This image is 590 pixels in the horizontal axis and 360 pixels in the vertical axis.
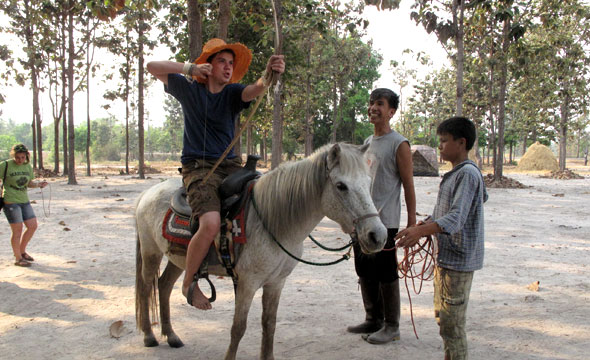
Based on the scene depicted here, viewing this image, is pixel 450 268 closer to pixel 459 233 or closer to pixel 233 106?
pixel 459 233

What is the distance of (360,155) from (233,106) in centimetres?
118

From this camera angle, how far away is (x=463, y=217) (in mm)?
2576

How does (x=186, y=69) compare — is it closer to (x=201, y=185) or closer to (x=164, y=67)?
(x=164, y=67)

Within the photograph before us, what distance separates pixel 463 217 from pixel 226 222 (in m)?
1.70

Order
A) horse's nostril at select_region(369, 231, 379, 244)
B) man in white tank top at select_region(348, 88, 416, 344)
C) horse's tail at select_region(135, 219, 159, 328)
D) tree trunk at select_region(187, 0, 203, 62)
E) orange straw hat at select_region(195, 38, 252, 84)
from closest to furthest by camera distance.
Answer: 1. horse's nostril at select_region(369, 231, 379, 244)
2. orange straw hat at select_region(195, 38, 252, 84)
3. man in white tank top at select_region(348, 88, 416, 344)
4. horse's tail at select_region(135, 219, 159, 328)
5. tree trunk at select_region(187, 0, 203, 62)

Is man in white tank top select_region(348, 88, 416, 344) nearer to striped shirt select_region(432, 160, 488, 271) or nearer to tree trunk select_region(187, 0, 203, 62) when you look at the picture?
striped shirt select_region(432, 160, 488, 271)

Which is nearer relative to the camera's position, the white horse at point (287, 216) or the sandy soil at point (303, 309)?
the white horse at point (287, 216)

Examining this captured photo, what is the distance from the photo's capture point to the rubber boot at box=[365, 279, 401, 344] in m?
3.73

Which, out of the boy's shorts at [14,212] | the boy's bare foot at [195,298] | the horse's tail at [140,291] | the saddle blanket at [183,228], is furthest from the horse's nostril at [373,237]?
the boy's shorts at [14,212]

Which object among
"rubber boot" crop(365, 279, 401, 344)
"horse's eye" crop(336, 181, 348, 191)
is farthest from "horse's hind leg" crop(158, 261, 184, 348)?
"horse's eye" crop(336, 181, 348, 191)

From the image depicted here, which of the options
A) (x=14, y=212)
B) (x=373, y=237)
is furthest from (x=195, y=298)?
(x=14, y=212)

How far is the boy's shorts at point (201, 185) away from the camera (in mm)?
2912

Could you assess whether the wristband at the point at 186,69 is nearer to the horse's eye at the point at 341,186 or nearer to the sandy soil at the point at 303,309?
the horse's eye at the point at 341,186

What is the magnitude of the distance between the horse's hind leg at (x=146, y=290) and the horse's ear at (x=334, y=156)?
2.16 m
